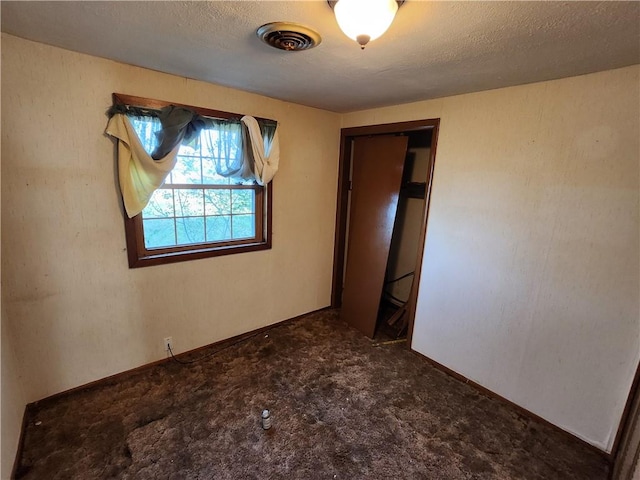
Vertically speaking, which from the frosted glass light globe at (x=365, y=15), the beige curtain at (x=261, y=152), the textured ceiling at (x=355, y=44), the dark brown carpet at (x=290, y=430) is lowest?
the dark brown carpet at (x=290, y=430)

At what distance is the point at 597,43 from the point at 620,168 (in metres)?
0.71

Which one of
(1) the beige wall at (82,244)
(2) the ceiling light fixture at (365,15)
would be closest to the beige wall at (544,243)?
(2) the ceiling light fixture at (365,15)

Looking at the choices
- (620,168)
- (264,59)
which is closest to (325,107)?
(264,59)

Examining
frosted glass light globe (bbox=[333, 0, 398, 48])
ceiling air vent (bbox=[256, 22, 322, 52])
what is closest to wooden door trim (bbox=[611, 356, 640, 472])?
frosted glass light globe (bbox=[333, 0, 398, 48])

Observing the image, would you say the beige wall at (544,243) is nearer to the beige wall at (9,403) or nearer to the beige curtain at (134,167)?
the beige curtain at (134,167)

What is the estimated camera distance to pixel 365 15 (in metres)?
1.01

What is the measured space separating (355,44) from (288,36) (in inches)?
12.8

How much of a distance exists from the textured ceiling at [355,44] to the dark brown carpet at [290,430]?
7.17ft

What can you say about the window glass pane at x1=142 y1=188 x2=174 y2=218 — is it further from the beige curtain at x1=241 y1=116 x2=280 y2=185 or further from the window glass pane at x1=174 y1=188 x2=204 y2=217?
the beige curtain at x1=241 y1=116 x2=280 y2=185

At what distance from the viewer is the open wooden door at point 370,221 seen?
284 cm

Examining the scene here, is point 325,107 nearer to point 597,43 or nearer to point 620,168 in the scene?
point 597,43

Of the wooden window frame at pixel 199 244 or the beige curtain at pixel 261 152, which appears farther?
the beige curtain at pixel 261 152

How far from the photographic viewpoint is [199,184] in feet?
7.81

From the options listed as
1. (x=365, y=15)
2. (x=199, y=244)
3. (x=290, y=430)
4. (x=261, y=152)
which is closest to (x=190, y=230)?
(x=199, y=244)
